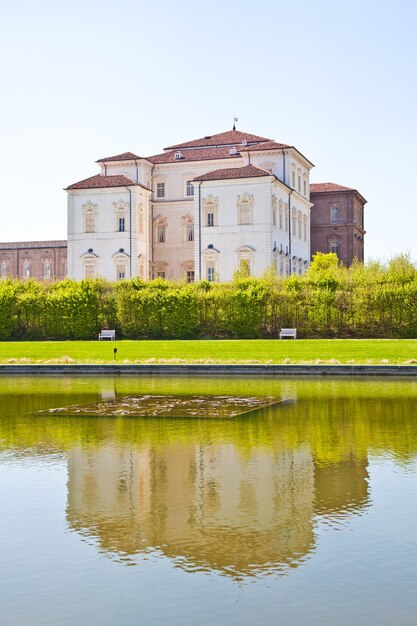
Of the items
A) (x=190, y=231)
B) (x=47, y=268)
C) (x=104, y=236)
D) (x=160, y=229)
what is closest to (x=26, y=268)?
(x=47, y=268)

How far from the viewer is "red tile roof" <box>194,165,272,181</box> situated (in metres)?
68.3

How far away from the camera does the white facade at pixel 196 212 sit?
68.8 m

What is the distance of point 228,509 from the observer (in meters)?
8.90

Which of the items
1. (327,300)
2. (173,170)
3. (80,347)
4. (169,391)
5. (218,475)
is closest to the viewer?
(218,475)

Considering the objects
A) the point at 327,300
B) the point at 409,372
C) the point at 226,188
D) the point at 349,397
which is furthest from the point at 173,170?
the point at 349,397

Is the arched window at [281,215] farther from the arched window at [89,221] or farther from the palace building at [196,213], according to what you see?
the arched window at [89,221]

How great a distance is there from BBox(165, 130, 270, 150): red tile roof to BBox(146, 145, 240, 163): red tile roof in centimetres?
93

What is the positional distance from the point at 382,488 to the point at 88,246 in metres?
64.2

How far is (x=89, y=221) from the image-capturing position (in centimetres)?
7269

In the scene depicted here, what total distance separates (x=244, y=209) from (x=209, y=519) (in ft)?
201

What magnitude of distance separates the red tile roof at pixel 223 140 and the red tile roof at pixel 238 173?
962cm

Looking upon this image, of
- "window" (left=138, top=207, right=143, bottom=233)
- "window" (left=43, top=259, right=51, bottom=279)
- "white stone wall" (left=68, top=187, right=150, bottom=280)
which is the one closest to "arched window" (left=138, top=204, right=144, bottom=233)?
"window" (left=138, top=207, right=143, bottom=233)

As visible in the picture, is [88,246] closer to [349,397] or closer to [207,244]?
[207,244]

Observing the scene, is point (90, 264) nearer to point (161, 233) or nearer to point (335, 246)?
point (161, 233)
